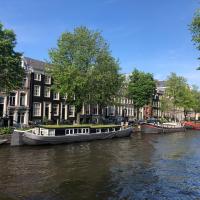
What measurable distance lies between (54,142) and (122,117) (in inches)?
2279

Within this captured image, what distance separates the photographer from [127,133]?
72.1 m

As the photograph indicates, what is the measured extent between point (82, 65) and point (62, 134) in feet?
61.2

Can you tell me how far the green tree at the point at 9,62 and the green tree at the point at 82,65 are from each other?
45.3ft

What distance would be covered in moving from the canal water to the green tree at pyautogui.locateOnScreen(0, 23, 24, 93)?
11.1 m

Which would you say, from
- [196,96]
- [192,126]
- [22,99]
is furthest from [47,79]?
[196,96]

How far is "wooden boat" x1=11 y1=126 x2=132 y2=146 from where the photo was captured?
50125 millimetres

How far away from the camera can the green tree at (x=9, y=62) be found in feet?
172

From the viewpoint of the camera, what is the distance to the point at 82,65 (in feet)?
230

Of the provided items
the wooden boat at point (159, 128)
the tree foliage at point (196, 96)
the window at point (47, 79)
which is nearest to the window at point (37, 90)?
the window at point (47, 79)

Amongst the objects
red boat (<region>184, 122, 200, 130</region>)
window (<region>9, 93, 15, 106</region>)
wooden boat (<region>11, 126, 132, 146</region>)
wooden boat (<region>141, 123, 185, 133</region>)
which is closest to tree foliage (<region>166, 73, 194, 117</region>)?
red boat (<region>184, 122, 200, 130</region>)

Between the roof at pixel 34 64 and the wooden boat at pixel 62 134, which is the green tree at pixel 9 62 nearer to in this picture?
the wooden boat at pixel 62 134

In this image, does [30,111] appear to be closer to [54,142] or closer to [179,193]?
[54,142]

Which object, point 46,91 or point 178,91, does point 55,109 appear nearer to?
point 46,91

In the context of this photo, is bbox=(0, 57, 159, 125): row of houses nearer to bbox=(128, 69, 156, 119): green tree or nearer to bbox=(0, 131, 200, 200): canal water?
bbox=(128, 69, 156, 119): green tree
